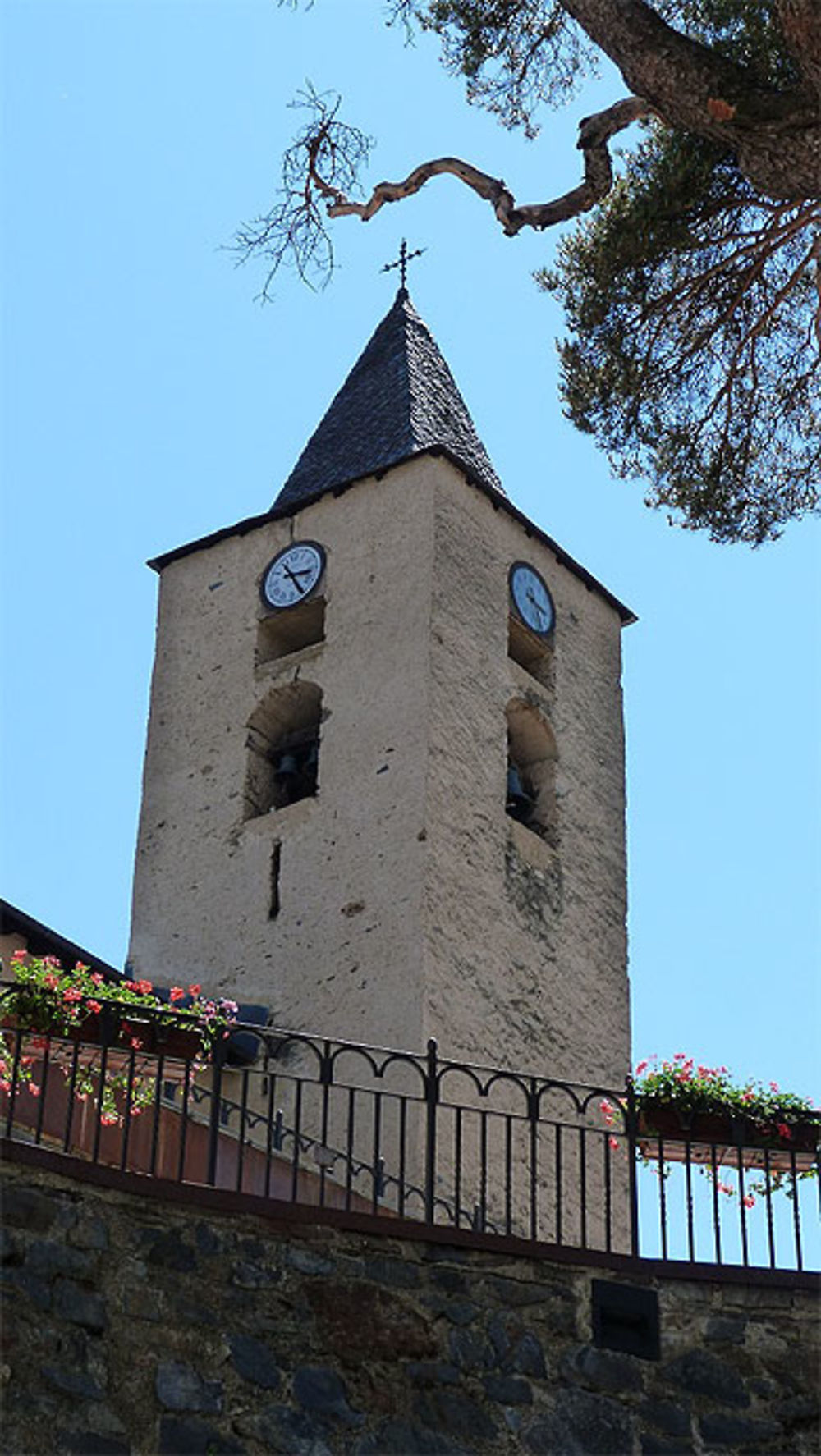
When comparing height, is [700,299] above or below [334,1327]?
above

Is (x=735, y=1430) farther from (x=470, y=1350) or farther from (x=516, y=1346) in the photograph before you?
(x=470, y=1350)

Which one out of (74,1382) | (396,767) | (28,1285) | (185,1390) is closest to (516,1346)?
(185,1390)

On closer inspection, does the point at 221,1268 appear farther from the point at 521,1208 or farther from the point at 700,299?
the point at 521,1208

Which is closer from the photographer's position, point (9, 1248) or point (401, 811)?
point (9, 1248)

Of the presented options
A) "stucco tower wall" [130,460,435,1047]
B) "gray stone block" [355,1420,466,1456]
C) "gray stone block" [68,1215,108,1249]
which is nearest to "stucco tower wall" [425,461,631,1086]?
"stucco tower wall" [130,460,435,1047]

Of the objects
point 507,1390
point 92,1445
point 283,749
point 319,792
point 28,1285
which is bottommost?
point 92,1445

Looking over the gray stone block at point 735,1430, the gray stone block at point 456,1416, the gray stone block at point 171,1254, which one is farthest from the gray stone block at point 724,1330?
Answer: the gray stone block at point 171,1254

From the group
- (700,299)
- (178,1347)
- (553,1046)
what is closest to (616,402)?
(700,299)

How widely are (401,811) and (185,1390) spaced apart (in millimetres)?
9641

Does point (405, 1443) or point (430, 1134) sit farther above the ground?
point (430, 1134)

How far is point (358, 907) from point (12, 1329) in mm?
9526

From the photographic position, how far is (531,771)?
20.1 metres

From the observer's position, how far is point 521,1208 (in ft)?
52.8

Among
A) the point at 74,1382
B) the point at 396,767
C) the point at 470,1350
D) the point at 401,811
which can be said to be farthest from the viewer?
the point at 396,767
